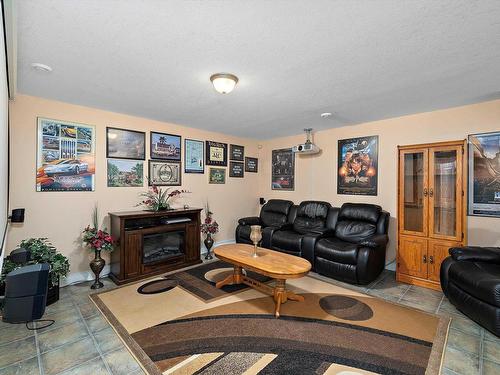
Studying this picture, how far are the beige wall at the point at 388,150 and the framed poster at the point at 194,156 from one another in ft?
5.72

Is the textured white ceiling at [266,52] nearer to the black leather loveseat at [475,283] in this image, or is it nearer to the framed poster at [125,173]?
the framed poster at [125,173]

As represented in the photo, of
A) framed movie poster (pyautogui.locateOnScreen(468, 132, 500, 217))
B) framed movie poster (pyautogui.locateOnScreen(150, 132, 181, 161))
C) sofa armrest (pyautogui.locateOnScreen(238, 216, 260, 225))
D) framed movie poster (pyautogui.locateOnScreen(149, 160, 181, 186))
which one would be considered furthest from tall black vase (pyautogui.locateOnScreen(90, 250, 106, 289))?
framed movie poster (pyautogui.locateOnScreen(468, 132, 500, 217))

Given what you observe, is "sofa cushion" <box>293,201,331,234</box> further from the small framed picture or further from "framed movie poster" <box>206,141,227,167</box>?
"framed movie poster" <box>206,141,227,167</box>

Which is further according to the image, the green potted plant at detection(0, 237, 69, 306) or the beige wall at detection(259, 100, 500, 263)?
the beige wall at detection(259, 100, 500, 263)

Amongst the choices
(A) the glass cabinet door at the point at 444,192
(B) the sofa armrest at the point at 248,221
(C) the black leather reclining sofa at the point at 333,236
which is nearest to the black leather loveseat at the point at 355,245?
(C) the black leather reclining sofa at the point at 333,236

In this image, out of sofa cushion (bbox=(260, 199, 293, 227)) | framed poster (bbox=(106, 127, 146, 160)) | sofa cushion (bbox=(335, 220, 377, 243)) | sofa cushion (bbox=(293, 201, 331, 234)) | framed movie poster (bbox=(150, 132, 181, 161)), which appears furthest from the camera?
sofa cushion (bbox=(260, 199, 293, 227))

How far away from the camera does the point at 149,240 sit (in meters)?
3.77

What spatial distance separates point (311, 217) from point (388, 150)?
1.74m

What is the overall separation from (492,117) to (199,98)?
3.74 m

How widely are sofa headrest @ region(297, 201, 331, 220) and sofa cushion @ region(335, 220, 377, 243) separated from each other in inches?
16.0

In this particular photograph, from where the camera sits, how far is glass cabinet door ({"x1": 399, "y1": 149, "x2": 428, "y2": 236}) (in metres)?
3.51

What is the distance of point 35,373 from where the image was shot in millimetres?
1785

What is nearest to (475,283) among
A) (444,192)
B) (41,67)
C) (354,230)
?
(444,192)

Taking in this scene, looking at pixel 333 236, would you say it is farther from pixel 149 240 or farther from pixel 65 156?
pixel 65 156
